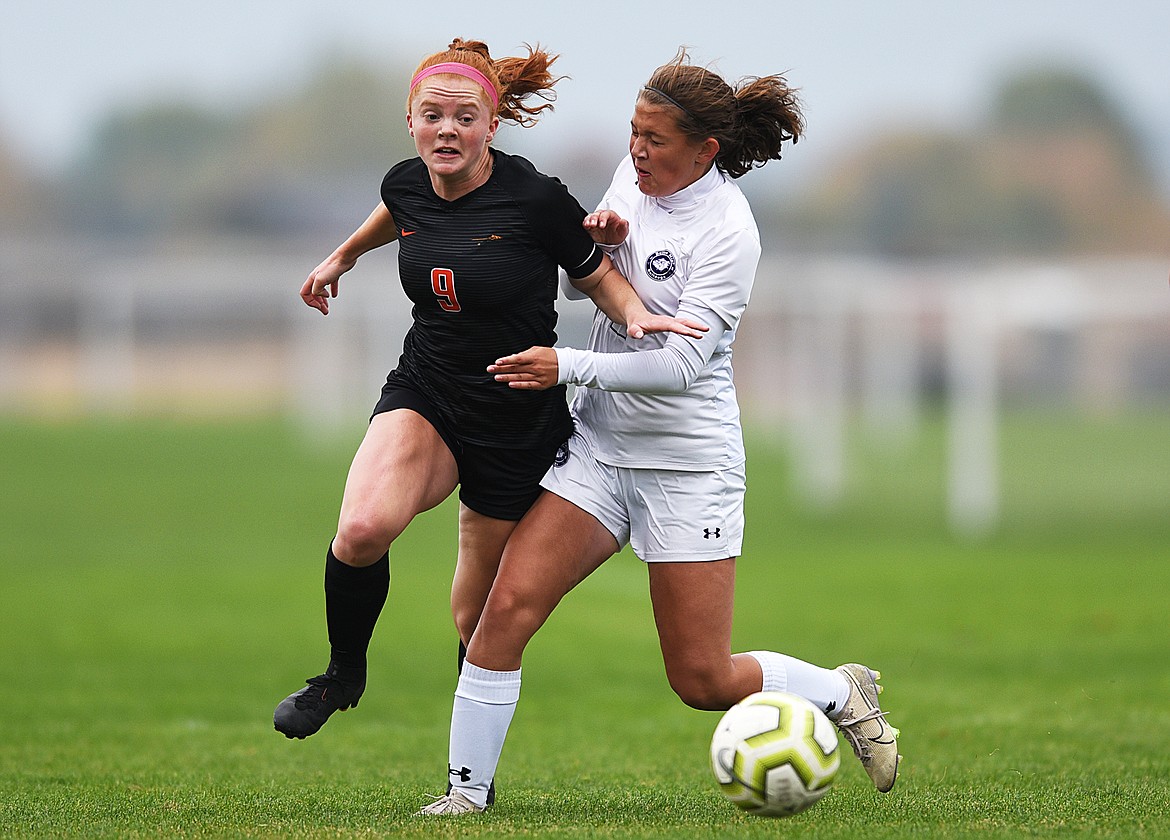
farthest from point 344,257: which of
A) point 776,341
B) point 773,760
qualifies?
point 776,341

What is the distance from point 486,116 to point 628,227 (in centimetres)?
61

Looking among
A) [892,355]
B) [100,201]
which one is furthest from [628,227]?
[100,201]

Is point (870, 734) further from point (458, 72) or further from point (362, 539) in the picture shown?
point (458, 72)

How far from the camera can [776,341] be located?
5394cm

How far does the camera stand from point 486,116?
18.3 feet

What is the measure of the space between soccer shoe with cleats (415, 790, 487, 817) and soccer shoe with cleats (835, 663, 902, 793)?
4.61ft

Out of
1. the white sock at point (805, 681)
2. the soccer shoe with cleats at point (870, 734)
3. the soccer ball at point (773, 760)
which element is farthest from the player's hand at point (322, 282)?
the soccer shoe with cleats at point (870, 734)

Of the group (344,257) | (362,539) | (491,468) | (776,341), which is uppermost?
(344,257)

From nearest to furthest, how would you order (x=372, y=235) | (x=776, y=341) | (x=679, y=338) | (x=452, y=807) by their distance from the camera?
(x=679, y=338) → (x=452, y=807) → (x=372, y=235) → (x=776, y=341)

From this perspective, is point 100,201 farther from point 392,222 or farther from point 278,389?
point 392,222

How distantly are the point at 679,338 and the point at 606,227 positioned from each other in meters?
0.48

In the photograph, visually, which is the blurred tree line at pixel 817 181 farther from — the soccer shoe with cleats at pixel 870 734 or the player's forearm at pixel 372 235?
the player's forearm at pixel 372 235

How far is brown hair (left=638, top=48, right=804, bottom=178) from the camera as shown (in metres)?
5.50

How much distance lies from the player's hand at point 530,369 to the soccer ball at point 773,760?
122 centimetres
